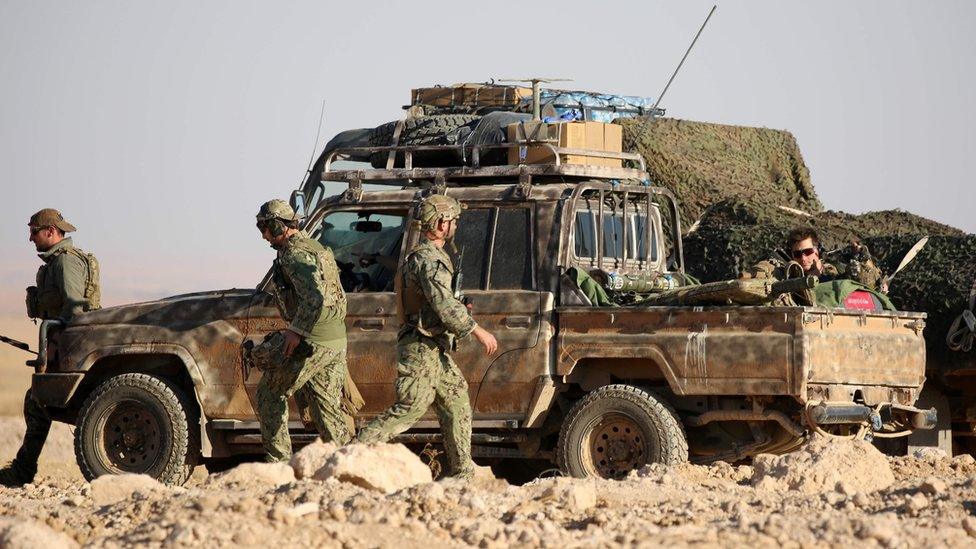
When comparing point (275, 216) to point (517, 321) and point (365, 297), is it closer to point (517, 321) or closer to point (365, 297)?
point (365, 297)

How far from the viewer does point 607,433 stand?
29.7ft

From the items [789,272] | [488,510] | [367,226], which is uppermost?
[367,226]

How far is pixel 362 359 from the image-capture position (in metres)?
9.50

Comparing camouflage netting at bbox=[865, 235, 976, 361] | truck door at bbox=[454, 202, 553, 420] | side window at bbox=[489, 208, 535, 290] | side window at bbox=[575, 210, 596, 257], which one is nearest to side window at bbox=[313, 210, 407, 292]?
truck door at bbox=[454, 202, 553, 420]

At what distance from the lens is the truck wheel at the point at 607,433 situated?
8922 millimetres

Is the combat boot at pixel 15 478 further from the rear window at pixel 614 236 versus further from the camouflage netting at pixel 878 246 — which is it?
the camouflage netting at pixel 878 246

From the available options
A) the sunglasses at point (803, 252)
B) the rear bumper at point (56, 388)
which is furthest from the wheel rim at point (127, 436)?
the sunglasses at point (803, 252)

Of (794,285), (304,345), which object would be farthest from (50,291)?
(794,285)

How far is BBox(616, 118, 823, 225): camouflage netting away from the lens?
13320mm

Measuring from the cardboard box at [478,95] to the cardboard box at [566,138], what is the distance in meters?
3.12

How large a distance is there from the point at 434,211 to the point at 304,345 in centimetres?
101

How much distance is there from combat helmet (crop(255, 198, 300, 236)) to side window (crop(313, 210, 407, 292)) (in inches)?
43.5

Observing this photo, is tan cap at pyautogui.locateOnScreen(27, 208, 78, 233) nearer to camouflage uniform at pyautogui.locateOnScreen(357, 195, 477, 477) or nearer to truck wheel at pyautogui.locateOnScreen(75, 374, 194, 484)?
truck wheel at pyautogui.locateOnScreen(75, 374, 194, 484)

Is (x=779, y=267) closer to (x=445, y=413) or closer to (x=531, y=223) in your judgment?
(x=531, y=223)
